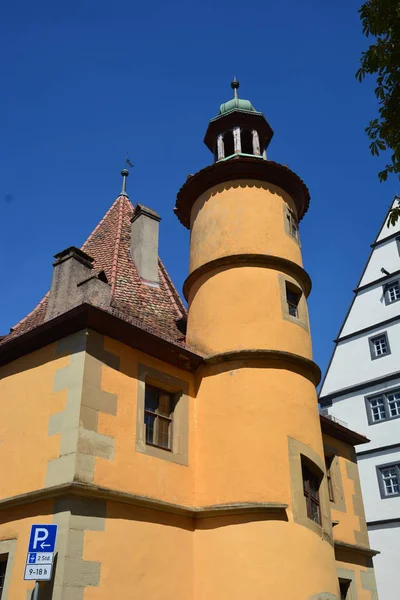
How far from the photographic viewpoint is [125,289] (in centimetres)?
1452

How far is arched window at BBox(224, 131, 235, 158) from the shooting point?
17.8 m

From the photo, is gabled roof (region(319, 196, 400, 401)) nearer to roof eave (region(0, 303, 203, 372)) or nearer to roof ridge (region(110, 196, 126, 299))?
roof ridge (region(110, 196, 126, 299))

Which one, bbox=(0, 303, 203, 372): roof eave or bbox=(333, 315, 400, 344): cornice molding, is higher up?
bbox=(333, 315, 400, 344): cornice molding

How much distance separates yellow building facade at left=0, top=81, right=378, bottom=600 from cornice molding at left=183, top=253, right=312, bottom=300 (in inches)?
1.4

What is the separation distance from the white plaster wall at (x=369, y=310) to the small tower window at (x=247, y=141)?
13.6m

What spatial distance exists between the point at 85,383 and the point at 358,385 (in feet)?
66.8

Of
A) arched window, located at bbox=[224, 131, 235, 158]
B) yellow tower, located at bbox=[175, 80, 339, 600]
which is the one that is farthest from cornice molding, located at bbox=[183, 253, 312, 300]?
arched window, located at bbox=[224, 131, 235, 158]

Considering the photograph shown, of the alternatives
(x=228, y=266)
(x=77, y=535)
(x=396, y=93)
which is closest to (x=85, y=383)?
(x=77, y=535)

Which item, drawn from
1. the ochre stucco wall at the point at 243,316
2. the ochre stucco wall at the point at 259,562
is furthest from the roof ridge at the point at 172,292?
the ochre stucco wall at the point at 259,562

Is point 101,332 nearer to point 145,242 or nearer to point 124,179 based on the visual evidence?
point 145,242

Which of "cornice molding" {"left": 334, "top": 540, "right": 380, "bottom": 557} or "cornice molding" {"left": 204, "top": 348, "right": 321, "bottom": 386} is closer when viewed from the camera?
"cornice molding" {"left": 204, "top": 348, "right": 321, "bottom": 386}

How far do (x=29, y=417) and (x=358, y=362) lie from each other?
2083 cm

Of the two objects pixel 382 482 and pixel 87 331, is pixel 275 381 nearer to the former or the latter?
pixel 87 331

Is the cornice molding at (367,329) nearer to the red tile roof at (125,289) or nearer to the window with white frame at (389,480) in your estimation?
the window with white frame at (389,480)
